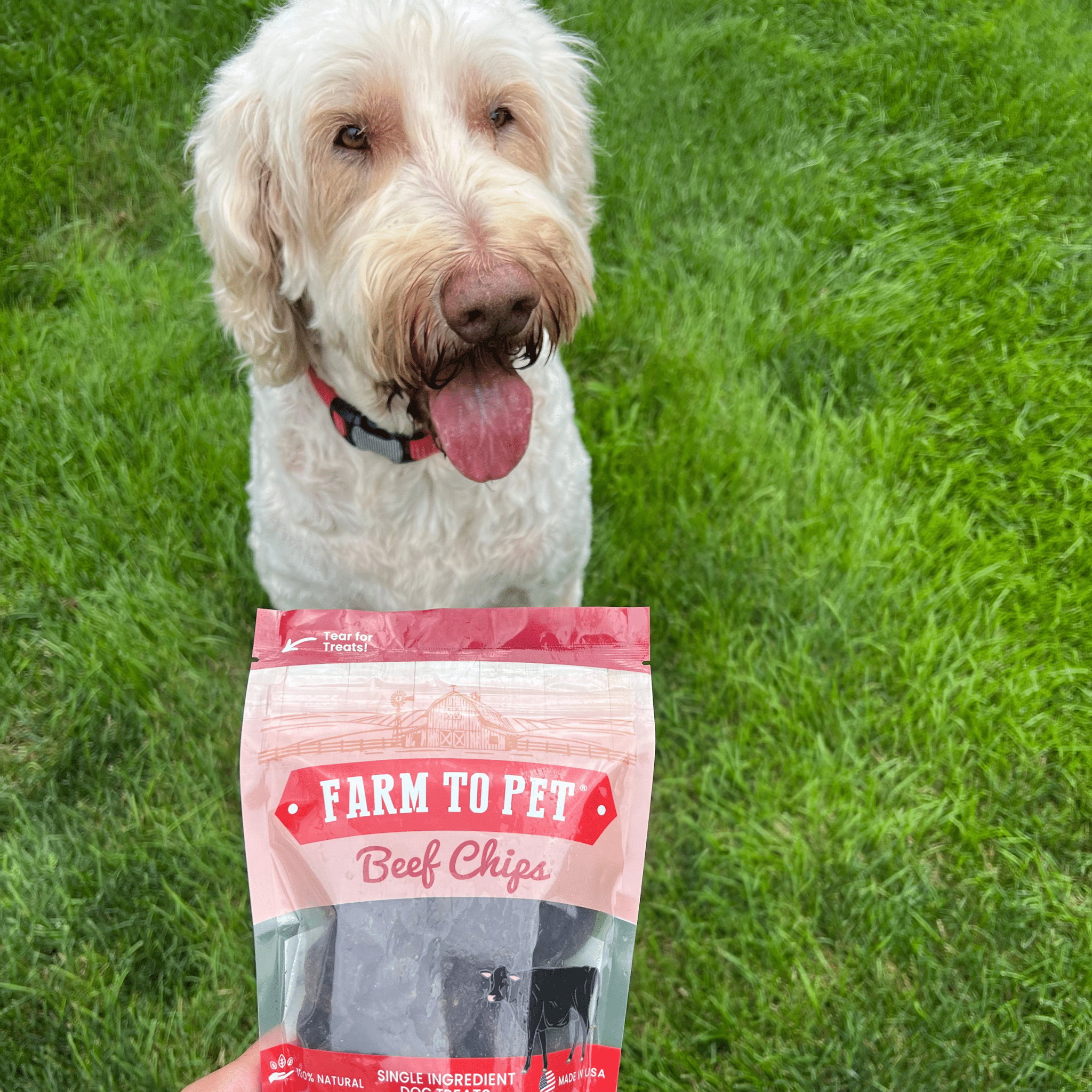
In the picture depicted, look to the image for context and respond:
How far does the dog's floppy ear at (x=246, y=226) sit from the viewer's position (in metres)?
1.95

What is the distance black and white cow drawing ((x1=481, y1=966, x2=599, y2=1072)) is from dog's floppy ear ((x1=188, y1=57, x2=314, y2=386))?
4.50 feet

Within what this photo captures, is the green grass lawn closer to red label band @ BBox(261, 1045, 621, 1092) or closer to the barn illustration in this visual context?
red label band @ BBox(261, 1045, 621, 1092)

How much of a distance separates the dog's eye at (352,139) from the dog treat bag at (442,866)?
3.09ft

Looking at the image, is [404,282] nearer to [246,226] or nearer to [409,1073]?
[246,226]

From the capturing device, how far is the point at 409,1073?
4.66 ft

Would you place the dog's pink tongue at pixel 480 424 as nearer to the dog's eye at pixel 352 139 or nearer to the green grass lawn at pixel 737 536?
the dog's eye at pixel 352 139

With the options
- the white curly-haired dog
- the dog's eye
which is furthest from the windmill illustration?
the dog's eye

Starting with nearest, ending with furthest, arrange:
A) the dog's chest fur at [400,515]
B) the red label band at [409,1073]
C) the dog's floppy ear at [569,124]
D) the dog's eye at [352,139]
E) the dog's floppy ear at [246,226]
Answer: the red label band at [409,1073], the dog's eye at [352,139], the dog's floppy ear at [246,226], the dog's floppy ear at [569,124], the dog's chest fur at [400,515]

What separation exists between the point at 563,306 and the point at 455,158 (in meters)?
0.35

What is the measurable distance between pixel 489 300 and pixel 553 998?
1.18 metres

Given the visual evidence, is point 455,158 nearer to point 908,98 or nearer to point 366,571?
point 366,571

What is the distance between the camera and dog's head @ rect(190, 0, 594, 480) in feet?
5.66

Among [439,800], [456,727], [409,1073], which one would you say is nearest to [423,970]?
[409,1073]

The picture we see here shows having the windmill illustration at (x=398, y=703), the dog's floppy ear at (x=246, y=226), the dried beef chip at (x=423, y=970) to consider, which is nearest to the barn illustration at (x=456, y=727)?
the windmill illustration at (x=398, y=703)
